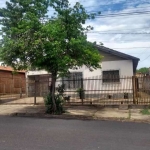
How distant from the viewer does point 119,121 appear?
420 inches

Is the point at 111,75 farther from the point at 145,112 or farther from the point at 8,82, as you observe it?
the point at 8,82

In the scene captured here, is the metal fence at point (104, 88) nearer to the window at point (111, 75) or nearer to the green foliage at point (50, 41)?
the window at point (111, 75)

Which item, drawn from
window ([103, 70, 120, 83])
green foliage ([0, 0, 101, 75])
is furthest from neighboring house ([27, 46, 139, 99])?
green foliage ([0, 0, 101, 75])

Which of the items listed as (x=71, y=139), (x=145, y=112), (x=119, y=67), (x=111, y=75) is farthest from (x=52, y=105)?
(x=119, y=67)

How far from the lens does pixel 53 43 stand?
11.1 m

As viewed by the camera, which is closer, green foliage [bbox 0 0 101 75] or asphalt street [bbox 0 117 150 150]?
asphalt street [bbox 0 117 150 150]

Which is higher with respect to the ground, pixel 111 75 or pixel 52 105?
pixel 111 75

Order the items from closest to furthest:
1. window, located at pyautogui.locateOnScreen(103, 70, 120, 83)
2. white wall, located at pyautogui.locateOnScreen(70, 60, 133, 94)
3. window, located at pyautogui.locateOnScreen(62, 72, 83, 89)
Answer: white wall, located at pyautogui.locateOnScreen(70, 60, 133, 94), window, located at pyautogui.locateOnScreen(103, 70, 120, 83), window, located at pyautogui.locateOnScreen(62, 72, 83, 89)

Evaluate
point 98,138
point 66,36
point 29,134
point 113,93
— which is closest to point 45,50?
point 66,36

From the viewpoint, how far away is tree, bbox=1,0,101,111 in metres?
11.2

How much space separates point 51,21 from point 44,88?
10.8 metres

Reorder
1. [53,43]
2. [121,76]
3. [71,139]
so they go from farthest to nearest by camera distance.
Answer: [121,76], [53,43], [71,139]

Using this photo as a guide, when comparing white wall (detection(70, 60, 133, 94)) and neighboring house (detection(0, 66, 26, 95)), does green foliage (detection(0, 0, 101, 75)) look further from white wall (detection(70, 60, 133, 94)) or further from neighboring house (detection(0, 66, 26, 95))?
neighboring house (detection(0, 66, 26, 95))

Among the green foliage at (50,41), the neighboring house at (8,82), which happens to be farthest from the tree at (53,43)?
the neighboring house at (8,82)
